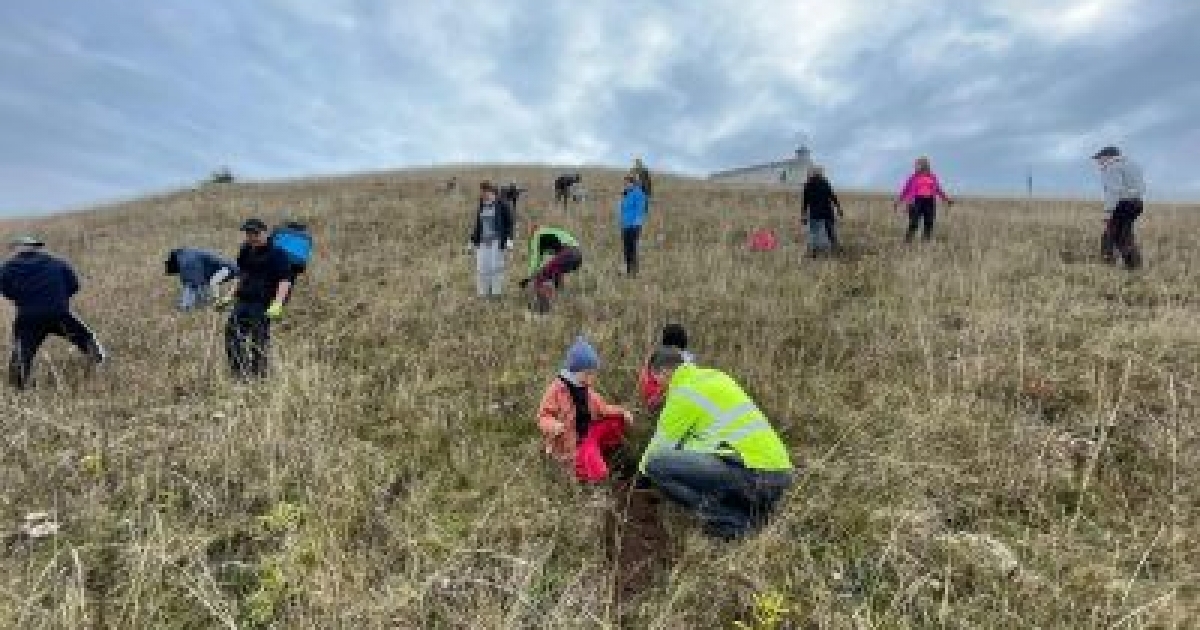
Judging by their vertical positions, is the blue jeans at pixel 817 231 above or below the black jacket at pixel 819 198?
below

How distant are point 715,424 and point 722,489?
427 mm

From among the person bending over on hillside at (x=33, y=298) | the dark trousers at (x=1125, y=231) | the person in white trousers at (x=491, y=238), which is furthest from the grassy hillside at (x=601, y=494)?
the person in white trousers at (x=491, y=238)

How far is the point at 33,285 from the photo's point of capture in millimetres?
8984

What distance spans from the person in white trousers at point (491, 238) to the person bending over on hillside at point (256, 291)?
3.92 m

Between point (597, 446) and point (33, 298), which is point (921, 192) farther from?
point (33, 298)

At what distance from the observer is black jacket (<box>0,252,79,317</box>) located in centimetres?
894

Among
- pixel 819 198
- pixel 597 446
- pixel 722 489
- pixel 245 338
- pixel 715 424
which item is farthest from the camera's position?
pixel 819 198

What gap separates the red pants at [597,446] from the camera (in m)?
6.24

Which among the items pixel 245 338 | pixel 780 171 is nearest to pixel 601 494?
pixel 245 338

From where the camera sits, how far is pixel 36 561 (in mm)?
4789

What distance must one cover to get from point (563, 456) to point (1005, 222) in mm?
16203

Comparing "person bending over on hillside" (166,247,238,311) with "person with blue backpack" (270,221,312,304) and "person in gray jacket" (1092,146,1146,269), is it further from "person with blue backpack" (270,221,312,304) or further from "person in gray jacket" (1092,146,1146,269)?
"person in gray jacket" (1092,146,1146,269)

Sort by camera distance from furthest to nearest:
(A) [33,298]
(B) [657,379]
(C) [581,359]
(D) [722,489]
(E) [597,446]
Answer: (A) [33,298] < (B) [657,379] < (C) [581,359] < (E) [597,446] < (D) [722,489]

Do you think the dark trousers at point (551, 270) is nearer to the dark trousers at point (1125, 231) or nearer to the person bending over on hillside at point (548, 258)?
the person bending over on hillside at point (548, 258)
